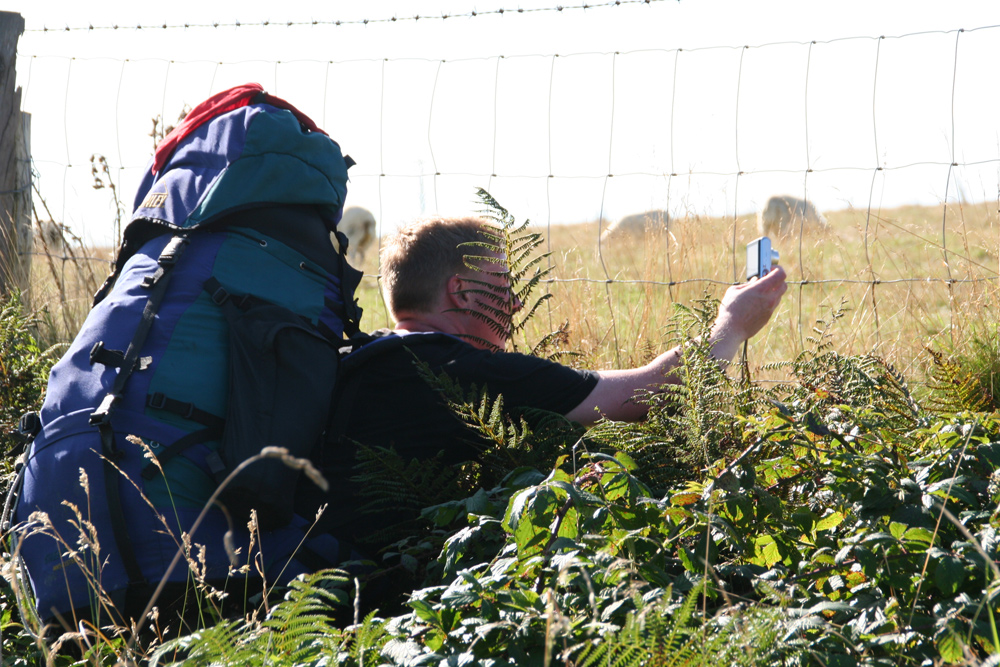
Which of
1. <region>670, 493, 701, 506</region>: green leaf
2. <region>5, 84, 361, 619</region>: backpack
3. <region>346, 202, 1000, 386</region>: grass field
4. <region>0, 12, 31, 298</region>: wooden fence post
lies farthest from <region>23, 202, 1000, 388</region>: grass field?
<region>670, 493, 701, 506</region>: green leaf

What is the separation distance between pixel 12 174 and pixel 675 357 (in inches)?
165

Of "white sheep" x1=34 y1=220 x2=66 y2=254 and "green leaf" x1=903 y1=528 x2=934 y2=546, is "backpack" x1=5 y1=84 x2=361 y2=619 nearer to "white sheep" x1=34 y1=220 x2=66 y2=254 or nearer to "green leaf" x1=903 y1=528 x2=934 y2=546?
"green leaf" x1=903 y1=528 x2=934 y2=546

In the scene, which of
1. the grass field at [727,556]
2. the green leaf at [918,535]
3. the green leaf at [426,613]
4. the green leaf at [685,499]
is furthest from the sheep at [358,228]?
the green leaf at [918,535]

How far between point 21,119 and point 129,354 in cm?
351

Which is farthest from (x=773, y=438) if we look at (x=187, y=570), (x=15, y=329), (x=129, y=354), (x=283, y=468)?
(x=15, y=329)

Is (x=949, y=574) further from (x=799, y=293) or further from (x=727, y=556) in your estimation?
(x=799, y=293)

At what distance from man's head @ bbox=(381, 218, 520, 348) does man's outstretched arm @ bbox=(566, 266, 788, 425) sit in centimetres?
49

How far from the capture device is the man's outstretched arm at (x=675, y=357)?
2482 mm

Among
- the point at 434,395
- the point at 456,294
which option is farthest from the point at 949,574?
the point at 456,294

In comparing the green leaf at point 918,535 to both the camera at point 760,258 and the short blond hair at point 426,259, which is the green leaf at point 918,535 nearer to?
the camera at point 760,258

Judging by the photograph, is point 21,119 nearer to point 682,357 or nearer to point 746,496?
point 682,357

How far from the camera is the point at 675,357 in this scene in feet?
8.48

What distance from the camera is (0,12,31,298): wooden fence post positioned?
188 inches

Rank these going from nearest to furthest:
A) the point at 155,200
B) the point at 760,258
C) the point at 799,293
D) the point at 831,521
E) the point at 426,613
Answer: the point at 426,613
the point at 831,521
the point at 155,200
the point at 760,258
the point at 799,293
